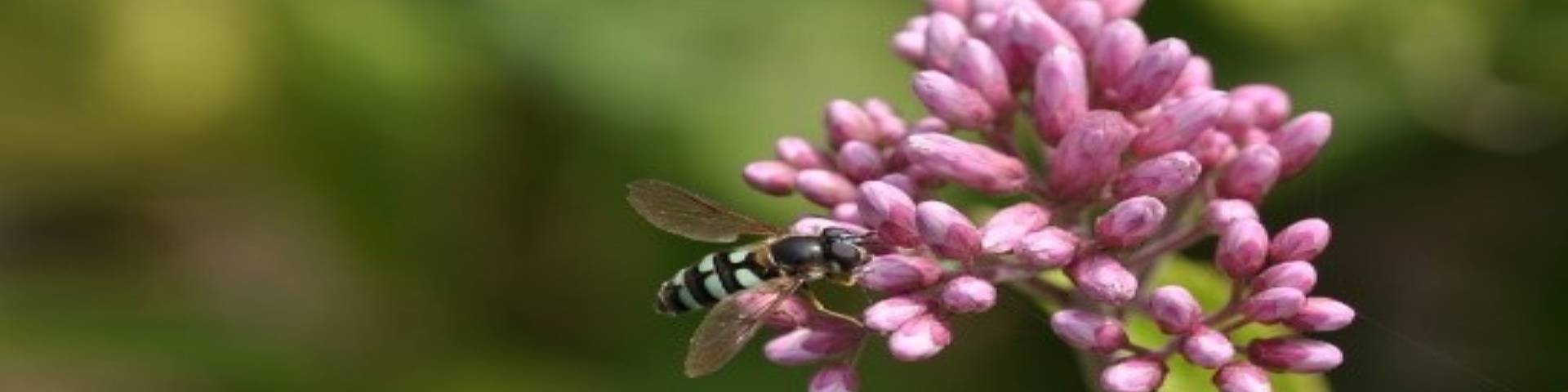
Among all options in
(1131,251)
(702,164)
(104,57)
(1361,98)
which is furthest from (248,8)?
(1131,251)

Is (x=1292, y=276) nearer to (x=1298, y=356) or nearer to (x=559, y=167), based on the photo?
(x=1298, y=356)

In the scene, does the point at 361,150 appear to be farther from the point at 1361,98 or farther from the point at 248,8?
the point at 1361,98

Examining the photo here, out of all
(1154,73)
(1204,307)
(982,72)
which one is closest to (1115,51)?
(1154,73)

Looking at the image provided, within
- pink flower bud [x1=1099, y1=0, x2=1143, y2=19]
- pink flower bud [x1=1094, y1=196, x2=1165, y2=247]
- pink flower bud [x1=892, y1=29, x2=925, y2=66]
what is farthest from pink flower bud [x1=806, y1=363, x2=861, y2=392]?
pink flower bud [x1=1099, y1=0, x2=1143, y2=19]

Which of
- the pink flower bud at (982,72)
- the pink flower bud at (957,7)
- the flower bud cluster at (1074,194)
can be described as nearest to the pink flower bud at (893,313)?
the flower bud cluster at (1074,194)

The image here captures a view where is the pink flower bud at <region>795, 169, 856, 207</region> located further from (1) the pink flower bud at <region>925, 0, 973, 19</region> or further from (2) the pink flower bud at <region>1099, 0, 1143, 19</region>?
(2) the pink flower bud at <region>1099, 0, 1143, 19</region>

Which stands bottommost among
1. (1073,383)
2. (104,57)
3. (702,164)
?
(1073,383)

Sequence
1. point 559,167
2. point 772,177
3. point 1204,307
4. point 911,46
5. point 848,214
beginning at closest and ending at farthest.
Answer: point 848,214, point 772,177, point 911,46, point 1204,307, point 559,167
